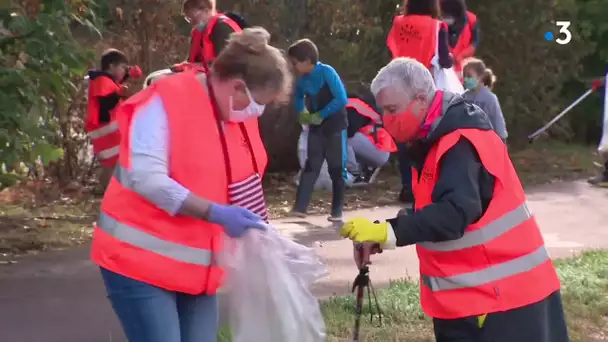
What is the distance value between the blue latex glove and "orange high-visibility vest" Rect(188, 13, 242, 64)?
3.01 m

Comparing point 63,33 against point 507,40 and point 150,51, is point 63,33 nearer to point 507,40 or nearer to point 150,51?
point 150,51

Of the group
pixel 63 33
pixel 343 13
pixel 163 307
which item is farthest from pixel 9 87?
pixel 343 13

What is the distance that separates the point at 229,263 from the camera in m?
3.52

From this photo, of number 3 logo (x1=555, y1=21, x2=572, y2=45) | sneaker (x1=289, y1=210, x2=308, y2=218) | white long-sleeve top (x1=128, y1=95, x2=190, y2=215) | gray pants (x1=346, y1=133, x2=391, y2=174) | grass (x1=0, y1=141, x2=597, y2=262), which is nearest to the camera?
white long-sleeve top (x1=128, y1=95, x2=190, y2=215)

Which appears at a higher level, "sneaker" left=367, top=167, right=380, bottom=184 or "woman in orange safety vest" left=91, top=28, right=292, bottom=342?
"woman in orange safety vest" left=91, top=28, right=292, bottom=342

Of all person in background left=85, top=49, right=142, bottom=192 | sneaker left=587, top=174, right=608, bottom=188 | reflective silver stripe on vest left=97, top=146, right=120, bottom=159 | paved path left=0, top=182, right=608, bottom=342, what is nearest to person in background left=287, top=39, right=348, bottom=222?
paved path left=0, top=182, right=608, bottom=342

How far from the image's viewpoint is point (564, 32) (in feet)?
50.7

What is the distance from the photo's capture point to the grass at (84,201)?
8523 mm

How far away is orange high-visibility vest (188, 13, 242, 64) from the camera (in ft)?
22.1

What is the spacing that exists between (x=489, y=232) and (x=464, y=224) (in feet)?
0.59

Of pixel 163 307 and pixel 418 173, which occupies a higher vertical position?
pixel 418 173

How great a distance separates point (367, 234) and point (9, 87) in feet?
13.3

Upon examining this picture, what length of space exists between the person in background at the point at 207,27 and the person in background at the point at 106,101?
7.86 feet

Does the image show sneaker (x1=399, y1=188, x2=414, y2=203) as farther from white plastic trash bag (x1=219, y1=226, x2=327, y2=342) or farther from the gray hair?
white plastic trash bag (x1=219, y1=226, x2=327, y2=342)
